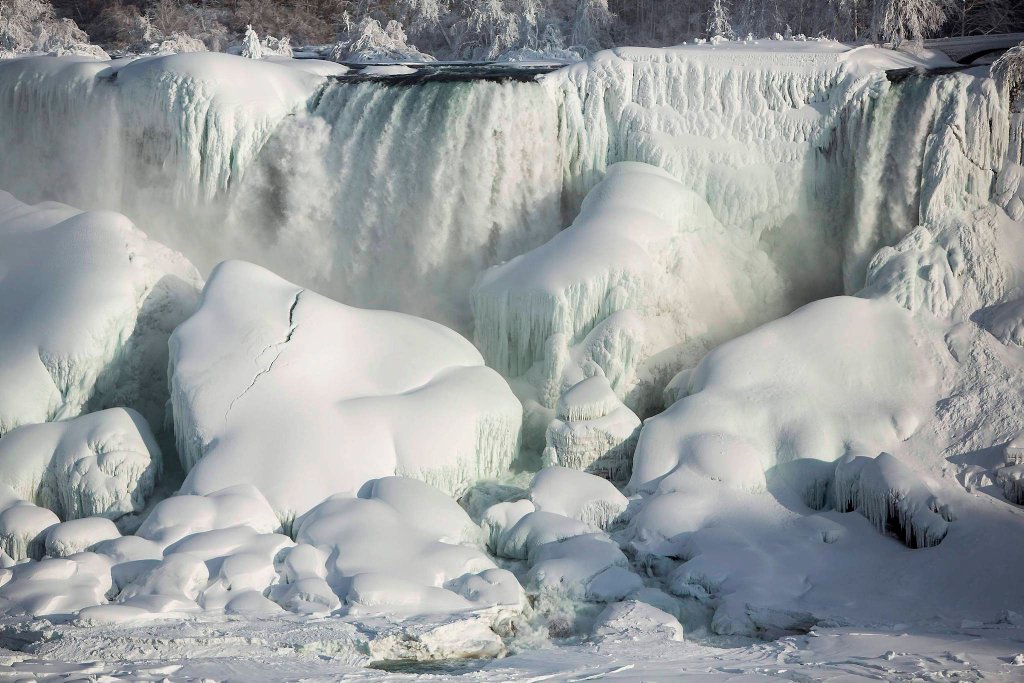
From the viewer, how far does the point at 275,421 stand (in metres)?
7.80

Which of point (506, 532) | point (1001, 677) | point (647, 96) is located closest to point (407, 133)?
point (647, 96)

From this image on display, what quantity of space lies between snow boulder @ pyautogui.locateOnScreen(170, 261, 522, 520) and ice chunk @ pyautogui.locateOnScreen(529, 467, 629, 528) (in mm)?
623

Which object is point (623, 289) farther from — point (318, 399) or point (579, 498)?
point (318, 399)

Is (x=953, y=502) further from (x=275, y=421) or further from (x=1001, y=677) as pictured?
(x=275, y=421)

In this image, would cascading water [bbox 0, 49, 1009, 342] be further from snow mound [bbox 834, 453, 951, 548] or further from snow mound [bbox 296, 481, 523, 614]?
snow mound [bbox 296, 481, 523, 614]

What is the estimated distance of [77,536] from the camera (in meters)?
7.00

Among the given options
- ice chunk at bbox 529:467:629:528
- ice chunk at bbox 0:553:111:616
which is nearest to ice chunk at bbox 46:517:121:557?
ice chunk at bbox 0:553:111:616

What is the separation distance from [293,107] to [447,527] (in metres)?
4.97

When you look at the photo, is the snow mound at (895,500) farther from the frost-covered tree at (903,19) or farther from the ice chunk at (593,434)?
the frost-covered tree at (903,19)

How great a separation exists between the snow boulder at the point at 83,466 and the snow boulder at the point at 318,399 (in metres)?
0.36

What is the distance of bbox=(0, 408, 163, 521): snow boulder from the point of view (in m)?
7.70

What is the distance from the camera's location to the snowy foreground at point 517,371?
20.8 ft

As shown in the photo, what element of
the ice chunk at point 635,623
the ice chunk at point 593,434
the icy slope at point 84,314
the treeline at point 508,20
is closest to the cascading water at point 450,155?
the icy slope at point 84,314

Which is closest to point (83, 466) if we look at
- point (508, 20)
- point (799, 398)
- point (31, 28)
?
point (799, 398)
